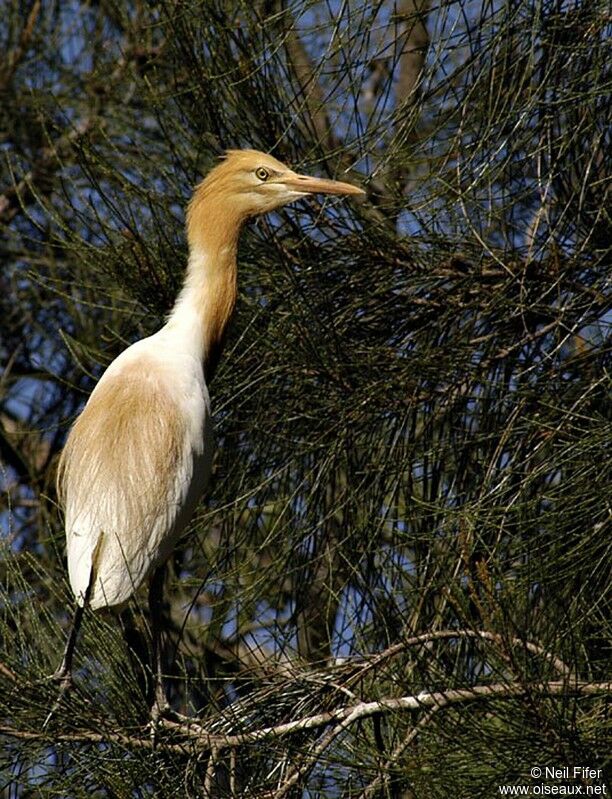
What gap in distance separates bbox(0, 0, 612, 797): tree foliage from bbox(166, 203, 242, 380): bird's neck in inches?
2.0

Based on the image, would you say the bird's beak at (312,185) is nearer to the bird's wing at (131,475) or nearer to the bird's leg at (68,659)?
the bird's wing at (131,475)

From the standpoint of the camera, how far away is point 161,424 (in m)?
1.61

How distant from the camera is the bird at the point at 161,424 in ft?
5.07

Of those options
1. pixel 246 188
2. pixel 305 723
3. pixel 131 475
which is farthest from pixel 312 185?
pixel 305 723

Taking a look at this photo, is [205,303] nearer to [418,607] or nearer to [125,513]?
[125,513]

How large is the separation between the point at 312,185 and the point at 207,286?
0.59 ft

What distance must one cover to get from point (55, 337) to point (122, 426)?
1.17 meters

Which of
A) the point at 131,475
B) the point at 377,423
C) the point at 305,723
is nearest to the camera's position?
the point at 305,723

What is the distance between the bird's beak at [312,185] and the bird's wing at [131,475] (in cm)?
27

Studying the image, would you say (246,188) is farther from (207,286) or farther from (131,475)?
(131,475)

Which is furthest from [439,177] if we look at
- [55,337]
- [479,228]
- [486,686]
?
[55,337]

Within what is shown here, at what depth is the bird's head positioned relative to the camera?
5.58 ft

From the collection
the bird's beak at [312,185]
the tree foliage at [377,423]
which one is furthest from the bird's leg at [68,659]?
the bird's beak at [312,185]

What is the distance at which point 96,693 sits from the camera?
4.12 ft
